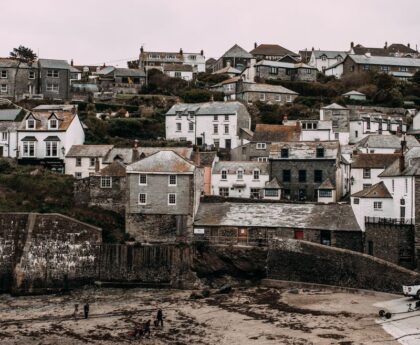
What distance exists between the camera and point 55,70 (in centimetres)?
7756

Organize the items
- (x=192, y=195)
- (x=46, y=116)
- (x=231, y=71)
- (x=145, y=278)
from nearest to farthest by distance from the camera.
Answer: (x=145, y=278) → (x=192, y=195) → (x=46, y=116) → (x=231, y=71)

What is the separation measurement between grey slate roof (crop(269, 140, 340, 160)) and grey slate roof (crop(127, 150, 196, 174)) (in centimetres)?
961

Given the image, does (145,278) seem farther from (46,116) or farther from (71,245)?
(46,116)

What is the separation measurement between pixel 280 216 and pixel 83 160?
18.9 metres

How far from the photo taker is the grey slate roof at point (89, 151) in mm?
57053

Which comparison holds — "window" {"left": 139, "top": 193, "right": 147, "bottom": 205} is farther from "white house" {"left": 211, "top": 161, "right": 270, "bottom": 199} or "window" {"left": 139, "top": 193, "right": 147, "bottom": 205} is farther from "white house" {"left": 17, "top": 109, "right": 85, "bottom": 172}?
"white house" {"left": 17, "top": 109, "right": 85, "bottom": 172}

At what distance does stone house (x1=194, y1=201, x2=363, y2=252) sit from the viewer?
1816 inches

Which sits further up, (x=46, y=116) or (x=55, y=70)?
(x=55, y=70)

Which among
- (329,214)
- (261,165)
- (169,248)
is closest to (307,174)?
(261,165)

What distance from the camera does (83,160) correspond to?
57406 millimetres

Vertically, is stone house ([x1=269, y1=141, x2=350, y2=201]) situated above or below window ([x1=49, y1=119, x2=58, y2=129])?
below

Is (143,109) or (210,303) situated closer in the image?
(210,303)

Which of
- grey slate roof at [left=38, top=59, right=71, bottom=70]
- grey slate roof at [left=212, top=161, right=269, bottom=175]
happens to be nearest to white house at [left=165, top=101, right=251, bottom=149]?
grey slate roof at [left=212, top=161, right=269, bottom=175]

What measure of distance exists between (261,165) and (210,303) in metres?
19.2
